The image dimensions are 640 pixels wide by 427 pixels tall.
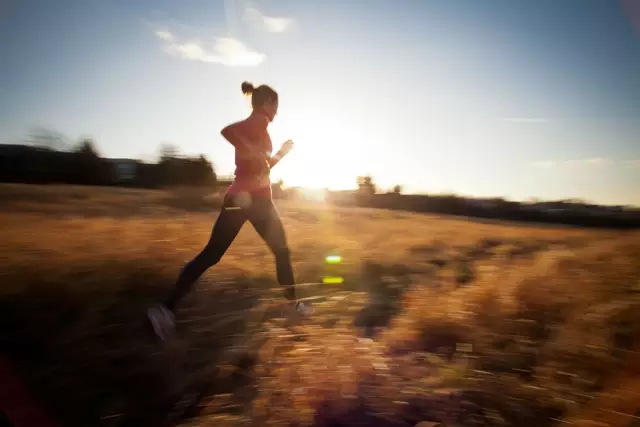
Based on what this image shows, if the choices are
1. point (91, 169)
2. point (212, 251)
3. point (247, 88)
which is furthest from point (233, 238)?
point (91, 169)

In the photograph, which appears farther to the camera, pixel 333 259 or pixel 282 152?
pixel 333 259

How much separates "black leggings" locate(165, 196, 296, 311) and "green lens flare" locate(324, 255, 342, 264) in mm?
2204

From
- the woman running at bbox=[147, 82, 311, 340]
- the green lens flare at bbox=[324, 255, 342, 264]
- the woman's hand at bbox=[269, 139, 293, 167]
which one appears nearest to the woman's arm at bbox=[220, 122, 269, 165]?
the woman running at bbox=[147, 82, 311, 340]

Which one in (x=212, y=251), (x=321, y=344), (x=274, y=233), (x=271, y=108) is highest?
(x=271, y=108)

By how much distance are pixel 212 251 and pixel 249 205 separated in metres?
0.47

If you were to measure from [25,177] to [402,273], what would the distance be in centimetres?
1534

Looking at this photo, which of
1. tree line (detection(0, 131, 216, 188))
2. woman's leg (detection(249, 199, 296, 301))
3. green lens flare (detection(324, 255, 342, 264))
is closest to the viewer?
woman's leg (detection(249, 199, 296, 301))

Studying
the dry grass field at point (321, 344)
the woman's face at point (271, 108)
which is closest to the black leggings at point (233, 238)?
the dry grass field at point (321, 344)

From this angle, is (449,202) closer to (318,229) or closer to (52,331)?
(318,229)

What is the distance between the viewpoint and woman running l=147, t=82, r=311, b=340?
11.8 ft

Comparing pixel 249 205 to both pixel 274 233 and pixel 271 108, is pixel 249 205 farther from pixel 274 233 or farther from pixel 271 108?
pixel 271 108

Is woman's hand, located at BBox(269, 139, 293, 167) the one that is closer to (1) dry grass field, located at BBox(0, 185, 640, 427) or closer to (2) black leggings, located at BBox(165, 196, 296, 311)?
(2) black leggings, located at BBox(165, 196, 296, 311)

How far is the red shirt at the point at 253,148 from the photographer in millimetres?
3705

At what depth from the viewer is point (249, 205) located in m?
3.79
